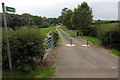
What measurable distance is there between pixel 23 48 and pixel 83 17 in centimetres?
2051

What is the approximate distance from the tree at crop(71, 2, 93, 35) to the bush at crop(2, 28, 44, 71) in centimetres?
1985

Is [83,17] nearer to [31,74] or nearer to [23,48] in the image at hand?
[23,48]

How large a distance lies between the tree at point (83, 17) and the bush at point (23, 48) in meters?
19.9

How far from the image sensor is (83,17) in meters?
24.3

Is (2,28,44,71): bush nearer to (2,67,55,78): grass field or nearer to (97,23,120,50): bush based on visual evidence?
(2,67,55,78): grass field

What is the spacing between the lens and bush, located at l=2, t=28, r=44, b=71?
506 centimetres

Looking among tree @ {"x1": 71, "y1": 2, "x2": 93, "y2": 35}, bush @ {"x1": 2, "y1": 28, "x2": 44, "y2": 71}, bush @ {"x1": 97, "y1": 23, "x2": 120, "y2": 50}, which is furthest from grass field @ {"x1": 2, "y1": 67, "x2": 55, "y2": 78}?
tree @ {"x1": 71, "y1": 2, "x2": 93, "y2": 35}

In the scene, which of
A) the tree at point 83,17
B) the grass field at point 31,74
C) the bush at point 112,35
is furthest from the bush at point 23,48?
the tree at point 83,17

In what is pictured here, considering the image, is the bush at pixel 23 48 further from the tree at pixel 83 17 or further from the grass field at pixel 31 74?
the tree at pixel 83 17

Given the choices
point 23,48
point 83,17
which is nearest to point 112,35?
point 23,48

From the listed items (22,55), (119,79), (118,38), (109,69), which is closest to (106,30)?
(118,38)

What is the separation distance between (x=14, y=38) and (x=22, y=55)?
29.8 inches

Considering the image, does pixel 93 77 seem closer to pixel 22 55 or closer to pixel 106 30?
pixel 22 55

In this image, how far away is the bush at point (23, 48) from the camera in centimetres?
506
